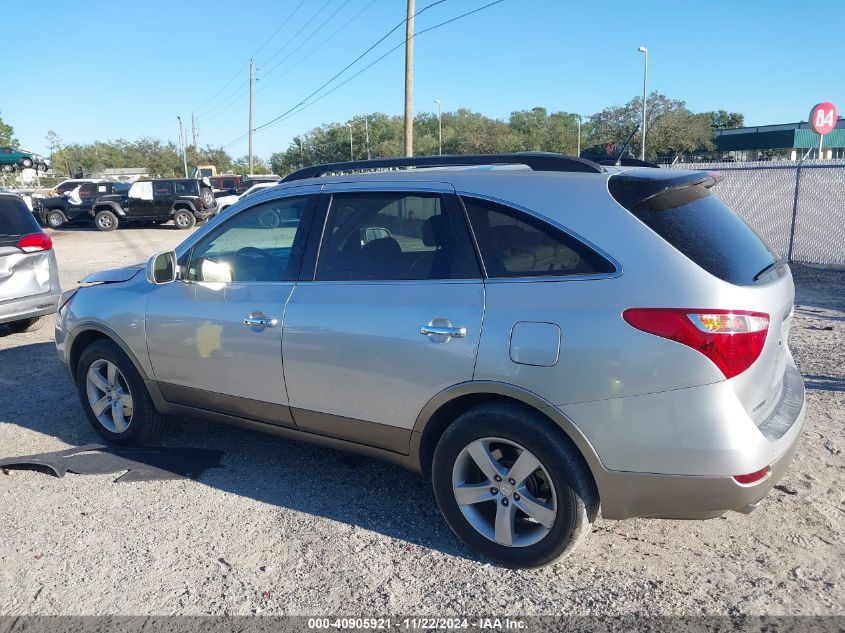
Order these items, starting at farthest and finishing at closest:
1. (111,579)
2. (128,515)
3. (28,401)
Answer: (28,401) < (128,515) < (111,579)

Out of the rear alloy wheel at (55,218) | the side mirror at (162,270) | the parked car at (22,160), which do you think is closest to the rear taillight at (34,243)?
the side mirror at (162,270)

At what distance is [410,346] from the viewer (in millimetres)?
3256

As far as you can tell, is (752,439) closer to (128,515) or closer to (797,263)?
(128,515)

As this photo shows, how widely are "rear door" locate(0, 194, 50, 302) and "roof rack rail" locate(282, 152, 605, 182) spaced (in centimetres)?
473

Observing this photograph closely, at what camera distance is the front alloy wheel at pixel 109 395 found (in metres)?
4.69

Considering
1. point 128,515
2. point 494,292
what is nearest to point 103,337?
point 128,515

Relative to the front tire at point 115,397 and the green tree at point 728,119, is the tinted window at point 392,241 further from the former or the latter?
the green tree at point 728,119

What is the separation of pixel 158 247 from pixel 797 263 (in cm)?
1548

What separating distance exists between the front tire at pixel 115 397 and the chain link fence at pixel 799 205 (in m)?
9.58

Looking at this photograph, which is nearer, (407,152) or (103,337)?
(103,337)

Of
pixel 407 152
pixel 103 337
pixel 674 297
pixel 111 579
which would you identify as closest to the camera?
pixel 674 297

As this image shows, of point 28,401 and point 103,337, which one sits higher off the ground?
point 103,337

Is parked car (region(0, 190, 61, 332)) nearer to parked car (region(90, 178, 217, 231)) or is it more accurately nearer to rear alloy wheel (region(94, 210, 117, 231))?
parked car (region(90, 178, 217, 231))

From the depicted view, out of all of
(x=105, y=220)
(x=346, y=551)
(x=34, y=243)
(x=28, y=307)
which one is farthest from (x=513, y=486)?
(x=105, y=220)
